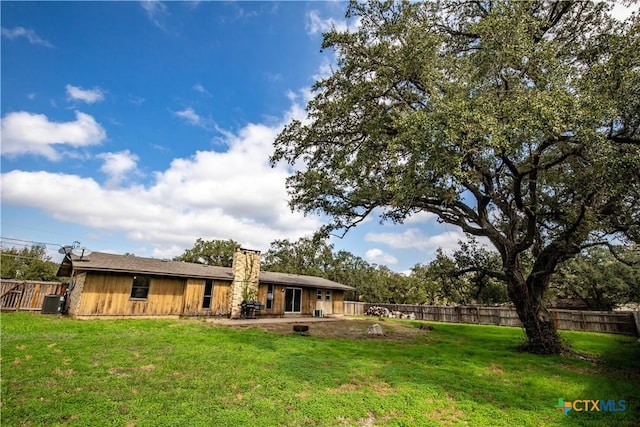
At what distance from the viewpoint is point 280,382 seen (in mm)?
6418

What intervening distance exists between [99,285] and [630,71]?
2169cm

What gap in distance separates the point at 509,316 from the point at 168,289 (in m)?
22.5

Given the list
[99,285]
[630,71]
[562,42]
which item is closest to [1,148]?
[99,285]

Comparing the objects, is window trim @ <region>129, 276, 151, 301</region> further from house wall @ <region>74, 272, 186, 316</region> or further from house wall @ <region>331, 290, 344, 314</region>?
house wall @ <region>331, 290, 344, 314</region>

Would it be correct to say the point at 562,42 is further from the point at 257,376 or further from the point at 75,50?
the point at 75,50

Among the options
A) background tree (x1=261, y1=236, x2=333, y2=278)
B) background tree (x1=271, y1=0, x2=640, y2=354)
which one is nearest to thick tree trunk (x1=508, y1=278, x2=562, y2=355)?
background tree (x1=271, y1=0, x2=640, y2=354)

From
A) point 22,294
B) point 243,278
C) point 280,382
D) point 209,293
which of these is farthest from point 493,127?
point 22,294

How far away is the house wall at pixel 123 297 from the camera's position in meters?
14.9

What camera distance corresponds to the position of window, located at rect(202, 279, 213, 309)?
18.5 metres

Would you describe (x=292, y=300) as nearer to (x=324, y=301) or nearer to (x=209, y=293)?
(x=324, y=301)

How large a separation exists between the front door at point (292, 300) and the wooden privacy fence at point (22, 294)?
14497 mm

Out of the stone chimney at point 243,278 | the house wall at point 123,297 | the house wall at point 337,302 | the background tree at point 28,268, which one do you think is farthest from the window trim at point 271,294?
the background tree at point 28,268

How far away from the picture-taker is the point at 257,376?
6746 millimetres

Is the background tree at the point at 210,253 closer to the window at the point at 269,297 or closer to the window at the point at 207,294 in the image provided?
the window at the point at 269,297
